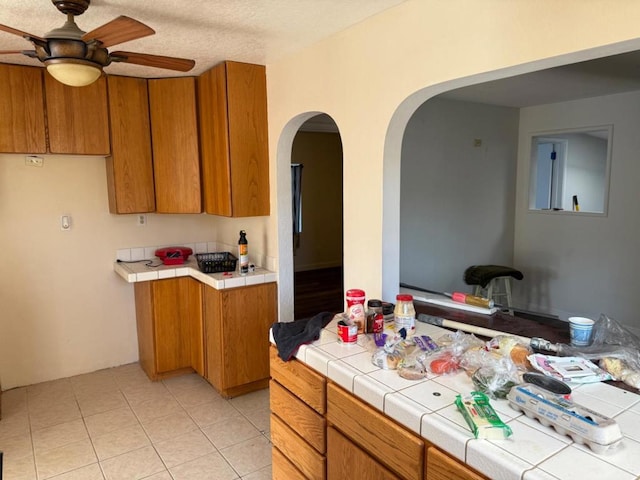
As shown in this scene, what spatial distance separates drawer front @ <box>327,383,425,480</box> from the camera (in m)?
1.33

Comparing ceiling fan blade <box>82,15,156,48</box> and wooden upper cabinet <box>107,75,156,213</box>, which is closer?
ceiling fan blade <box>82,15,156,48</box>

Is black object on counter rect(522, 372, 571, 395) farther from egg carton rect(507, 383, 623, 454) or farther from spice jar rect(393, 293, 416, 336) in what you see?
spice jar rect(393, 293, 416, 336)

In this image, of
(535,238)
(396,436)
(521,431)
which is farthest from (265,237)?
(535,238)

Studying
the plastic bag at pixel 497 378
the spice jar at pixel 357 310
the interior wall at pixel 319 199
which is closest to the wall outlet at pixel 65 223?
the spice jar at pixel 357 310

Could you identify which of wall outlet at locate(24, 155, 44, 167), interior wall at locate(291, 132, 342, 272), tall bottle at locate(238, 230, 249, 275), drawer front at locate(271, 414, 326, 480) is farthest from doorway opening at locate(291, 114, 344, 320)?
drawer front at locate(271, 414, 326, 480)

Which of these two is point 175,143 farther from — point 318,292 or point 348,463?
point 318,292

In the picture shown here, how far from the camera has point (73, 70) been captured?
182 centimetres

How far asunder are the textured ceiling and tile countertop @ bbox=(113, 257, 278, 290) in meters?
1.44

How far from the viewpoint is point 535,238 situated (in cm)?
501

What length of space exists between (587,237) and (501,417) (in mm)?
4005

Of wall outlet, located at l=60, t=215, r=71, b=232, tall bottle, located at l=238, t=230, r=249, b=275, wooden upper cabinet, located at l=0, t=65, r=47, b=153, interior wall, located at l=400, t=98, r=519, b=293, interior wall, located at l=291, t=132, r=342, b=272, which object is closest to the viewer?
wooden upper cabinet, located at l=0, t=65, r=47, b=153

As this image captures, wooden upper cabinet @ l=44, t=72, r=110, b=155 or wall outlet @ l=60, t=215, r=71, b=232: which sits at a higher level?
wooden upper cabinet @ l=44, t=72, r=110, b=155

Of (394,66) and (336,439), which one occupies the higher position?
(394,66)

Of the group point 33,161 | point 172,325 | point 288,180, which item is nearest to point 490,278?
point 288,180
